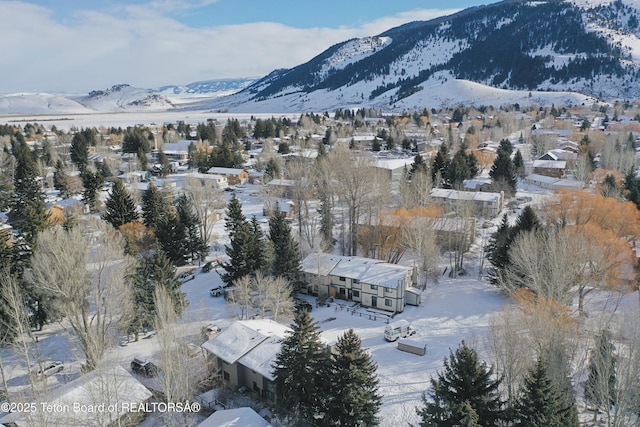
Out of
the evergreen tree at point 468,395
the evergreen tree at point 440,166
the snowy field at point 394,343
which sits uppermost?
the evergreen tree at point 440,166

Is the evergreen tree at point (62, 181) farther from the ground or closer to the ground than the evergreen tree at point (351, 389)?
farther from the ground

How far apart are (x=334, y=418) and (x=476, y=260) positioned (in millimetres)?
27070

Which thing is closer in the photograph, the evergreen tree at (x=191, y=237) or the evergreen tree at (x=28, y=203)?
the evergreen tree at (x=28, y=203)

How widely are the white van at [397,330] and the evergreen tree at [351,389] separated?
31.5 feet

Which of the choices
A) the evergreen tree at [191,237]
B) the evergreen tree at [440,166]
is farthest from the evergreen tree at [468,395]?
the evergreen tree at [440,166]

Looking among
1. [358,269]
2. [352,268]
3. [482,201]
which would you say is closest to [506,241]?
[358,269]

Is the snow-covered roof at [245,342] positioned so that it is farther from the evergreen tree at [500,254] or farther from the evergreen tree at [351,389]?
the evergreen tree at [500,254]

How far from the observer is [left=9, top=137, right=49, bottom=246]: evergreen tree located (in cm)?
3170

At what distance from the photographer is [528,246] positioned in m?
28.3

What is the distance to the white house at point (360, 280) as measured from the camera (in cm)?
3334

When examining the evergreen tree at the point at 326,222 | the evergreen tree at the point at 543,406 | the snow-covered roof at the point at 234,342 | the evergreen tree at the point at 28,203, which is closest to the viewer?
the evergreen tree at the point at 543,406

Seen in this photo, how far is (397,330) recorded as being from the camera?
28859mm

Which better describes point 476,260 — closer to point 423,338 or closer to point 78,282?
point 423,338

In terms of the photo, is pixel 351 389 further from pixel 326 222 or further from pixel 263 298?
pixel 326 222
